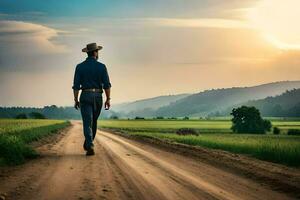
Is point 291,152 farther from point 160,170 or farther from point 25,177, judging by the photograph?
point 25,177

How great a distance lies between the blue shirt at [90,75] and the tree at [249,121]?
8006cm

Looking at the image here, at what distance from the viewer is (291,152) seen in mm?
14148

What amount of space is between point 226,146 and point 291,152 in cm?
685

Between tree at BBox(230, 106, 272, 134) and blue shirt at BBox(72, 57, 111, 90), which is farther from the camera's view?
tree at BBox(230, 106, 272, 134)

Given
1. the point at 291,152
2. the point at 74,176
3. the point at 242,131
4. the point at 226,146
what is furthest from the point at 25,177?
the point at 242,131

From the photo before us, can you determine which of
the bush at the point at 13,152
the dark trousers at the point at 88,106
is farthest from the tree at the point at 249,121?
the bush at the point at 13,152

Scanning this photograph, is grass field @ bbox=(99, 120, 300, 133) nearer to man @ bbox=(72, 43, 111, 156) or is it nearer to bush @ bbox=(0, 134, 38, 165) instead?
man @ bbox=(72, 43, 111, 156)

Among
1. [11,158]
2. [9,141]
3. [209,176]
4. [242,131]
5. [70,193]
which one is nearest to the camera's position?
[70,193]

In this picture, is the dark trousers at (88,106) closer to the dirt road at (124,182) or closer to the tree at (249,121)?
the dirt road at (124,182)

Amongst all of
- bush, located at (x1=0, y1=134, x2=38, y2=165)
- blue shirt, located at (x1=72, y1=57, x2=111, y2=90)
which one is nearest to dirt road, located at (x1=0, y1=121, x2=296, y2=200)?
bush, located at (x1=0, y1=134, x2=38, y2=165)

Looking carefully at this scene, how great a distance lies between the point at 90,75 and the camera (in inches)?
532

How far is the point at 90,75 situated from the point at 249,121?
82614 mm

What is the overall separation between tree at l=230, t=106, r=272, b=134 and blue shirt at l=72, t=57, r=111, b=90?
80.1 m

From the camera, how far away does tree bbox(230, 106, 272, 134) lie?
9200 centimetres
